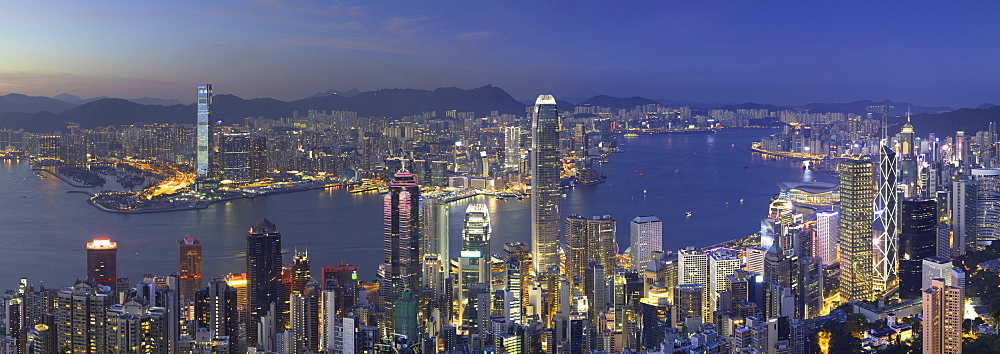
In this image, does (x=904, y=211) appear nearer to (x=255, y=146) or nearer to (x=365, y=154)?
(x=365, y=154)

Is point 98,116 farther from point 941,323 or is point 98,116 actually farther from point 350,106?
point 941,323

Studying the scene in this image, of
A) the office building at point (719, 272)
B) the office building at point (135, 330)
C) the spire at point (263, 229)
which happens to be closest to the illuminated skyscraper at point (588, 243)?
the office building at point (719, 272)

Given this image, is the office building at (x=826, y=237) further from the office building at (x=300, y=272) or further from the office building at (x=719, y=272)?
the office building at (x=300, y=272)

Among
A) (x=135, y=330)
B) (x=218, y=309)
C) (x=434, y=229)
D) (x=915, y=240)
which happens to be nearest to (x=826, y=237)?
(x=915, y=240)

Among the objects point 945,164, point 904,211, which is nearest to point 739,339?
point 904,211

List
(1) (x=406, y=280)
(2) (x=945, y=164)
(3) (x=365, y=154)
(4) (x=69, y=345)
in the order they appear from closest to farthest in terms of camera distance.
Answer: (4) (x=69, y=345), (1) (x=406, y=280), (2) (x=945, y=164), (3) (x=365, y=154)
